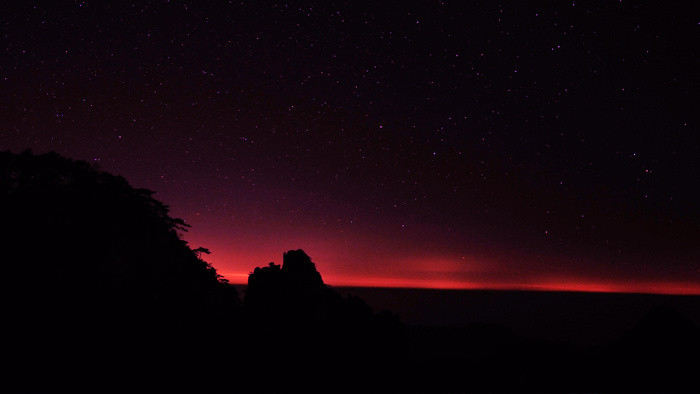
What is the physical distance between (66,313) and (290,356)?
25.7ft

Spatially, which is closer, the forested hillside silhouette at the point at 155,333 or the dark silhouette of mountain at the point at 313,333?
the forested hillside silhouette at the point at 155,333

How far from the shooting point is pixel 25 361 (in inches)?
389

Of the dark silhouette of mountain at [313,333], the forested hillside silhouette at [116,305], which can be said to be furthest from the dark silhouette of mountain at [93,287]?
the dark silhouette of mountain at [313,333]

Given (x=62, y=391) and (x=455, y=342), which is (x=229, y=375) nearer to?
(x=62, y=391)

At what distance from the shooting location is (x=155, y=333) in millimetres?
12117

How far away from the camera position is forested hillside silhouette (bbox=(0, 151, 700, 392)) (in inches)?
404

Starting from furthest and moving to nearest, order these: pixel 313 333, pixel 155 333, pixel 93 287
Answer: pixel 313 333, pixel 155 333, pixel 93 287

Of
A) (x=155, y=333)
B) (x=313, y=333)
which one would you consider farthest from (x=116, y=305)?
(x=313, y=333)

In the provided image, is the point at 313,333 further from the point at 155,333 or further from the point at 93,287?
the point at 93,287

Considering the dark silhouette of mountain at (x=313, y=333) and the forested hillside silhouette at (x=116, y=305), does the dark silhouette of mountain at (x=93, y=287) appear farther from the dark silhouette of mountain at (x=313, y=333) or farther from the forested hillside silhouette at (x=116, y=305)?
the dark silhouette of mountain at (x=313, y=333)

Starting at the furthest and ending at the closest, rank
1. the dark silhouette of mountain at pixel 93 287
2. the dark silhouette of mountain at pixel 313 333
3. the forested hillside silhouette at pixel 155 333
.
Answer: the dark silhouette of mountain at pixel 313 333, the dark silhouette of mountain at pixel 93 287, the forested hillside silhouette at pixel 155 333

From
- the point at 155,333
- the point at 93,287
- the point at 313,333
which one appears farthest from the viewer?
the point at 313,333

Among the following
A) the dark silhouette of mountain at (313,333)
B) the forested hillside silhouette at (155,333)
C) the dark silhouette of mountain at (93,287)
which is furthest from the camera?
the dark silhouette of mountain at (313,333)

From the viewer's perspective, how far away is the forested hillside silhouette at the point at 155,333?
33.7ft
